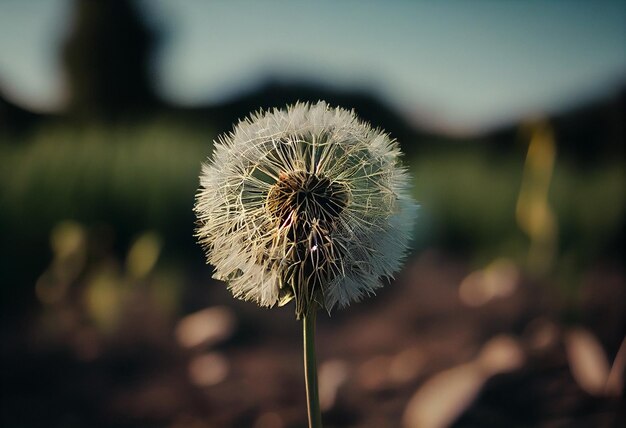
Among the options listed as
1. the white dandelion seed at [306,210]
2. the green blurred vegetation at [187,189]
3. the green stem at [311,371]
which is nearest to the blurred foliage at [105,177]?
the green blurred vegetation at [187,189]

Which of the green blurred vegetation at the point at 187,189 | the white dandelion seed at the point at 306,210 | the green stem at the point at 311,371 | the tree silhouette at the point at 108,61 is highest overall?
the tree silhouette at the point at 108,61

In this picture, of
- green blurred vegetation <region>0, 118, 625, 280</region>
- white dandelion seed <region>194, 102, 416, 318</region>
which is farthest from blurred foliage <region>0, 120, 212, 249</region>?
white dandelion seed <region>194, 102, 416, 318</region>

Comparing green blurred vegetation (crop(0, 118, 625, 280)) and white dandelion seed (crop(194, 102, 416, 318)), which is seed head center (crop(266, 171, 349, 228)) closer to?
white dandelion seed (crop(194, 102, 416, 318))

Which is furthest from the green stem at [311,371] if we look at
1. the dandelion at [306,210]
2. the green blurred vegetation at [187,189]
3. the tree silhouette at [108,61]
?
the tree silhouette at [108,61]

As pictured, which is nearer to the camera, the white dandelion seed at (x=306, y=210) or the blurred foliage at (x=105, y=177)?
the white dandelion seed at (x=306, y=210)

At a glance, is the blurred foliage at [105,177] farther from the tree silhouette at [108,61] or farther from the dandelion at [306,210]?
the dandelion at [306,210]

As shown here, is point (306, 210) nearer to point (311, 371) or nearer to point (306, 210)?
point (306, 210)

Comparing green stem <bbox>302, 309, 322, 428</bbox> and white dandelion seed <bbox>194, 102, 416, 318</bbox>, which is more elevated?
white dandelion seed <bbox>194, 102, 416, 318</bbox>

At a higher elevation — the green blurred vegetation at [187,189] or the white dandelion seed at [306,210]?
the green blurred vegetation at [187,189]

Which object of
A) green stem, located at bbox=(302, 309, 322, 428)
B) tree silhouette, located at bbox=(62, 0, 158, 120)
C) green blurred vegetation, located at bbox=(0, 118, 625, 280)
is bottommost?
green stem, located at bbox=(302, 309, 322, 428)

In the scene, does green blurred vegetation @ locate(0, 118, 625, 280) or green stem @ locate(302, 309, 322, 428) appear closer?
green stem @ locate(302, 309, 322, 428)
